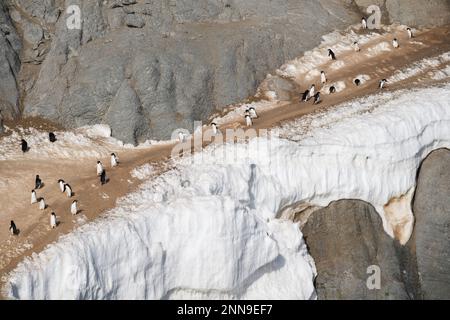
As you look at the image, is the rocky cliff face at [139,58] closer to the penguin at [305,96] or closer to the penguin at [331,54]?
the penguin at [331,54]

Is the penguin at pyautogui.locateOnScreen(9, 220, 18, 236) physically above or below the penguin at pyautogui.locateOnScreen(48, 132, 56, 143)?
below

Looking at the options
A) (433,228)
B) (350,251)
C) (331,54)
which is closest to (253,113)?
→ (331,54)

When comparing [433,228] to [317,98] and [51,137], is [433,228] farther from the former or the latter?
[51,137]

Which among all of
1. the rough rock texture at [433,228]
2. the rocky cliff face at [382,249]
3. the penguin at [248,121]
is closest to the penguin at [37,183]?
the penguin at [248,121]

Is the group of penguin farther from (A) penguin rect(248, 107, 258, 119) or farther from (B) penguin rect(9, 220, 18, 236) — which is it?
(A) penguin rect(248, 107, 258, 119)

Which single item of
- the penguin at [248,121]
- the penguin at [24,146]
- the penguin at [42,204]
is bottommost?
the penguin at [42,204]

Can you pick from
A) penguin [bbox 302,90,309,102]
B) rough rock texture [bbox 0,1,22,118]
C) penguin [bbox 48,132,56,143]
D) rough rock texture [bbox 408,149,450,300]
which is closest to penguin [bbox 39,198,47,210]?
penguin [bbox 48,132,56,143]
